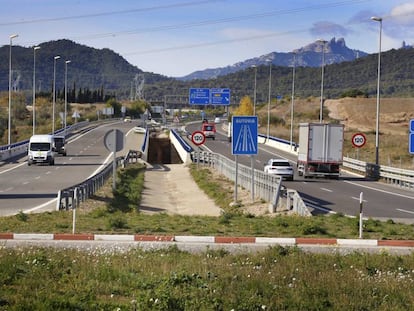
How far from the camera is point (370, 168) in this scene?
53031 millimetres

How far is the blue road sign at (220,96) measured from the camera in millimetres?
55094

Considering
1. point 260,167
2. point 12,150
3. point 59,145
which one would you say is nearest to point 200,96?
point 260,167

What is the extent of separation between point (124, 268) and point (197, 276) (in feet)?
5.99

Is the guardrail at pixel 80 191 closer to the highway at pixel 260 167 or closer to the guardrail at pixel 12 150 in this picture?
the highway at pixel 260 167

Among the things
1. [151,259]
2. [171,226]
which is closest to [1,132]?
[171,226]

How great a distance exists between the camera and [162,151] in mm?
100938

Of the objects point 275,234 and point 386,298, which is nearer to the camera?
point 386,298

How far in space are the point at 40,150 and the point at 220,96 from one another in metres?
14.6

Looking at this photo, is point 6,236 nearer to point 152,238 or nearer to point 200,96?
point 152,238

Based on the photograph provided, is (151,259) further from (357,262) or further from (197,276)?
(357,262)

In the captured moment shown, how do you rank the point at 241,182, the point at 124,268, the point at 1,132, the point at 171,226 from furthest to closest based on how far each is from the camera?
the point at 1,132 < the point at 241,182 < the point at 171,226 < the point at 124,268

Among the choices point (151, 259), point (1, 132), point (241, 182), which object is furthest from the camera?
point (1, 132)

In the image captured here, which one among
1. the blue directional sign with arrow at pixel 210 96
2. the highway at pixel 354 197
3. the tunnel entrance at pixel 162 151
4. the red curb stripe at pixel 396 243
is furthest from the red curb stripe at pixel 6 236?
the tunnel entrance at pixel 162 151

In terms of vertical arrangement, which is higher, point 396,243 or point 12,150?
point 396,243
